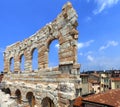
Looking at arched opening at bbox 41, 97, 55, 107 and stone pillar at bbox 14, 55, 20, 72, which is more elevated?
stone pillar at bbox 14, 55, 20, 72

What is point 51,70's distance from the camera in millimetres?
12734

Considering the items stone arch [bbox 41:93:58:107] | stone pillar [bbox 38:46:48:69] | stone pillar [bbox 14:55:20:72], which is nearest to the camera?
stone arch [bbox 41:93:58:107]

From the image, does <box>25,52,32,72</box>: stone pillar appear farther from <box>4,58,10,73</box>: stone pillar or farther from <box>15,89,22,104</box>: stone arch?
<box>4,58,10,73</box>: stone pillar

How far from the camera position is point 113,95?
38.0 feet

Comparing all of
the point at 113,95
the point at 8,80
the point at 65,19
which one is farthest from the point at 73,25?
the point at 8,80

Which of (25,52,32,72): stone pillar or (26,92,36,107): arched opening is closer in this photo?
(26,92,36,107): arched opening

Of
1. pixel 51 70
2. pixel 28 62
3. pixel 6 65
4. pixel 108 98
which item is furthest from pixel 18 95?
pixel 108 98

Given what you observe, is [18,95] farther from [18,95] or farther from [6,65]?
[6,65]

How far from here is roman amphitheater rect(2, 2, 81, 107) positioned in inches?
440

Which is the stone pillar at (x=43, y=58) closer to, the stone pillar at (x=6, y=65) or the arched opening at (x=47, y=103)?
the arched opening at (x=47, y=103)

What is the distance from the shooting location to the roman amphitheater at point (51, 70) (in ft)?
36.7

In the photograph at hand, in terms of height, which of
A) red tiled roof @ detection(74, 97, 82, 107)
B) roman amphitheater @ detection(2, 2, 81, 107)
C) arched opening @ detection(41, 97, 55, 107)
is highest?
roman amphitheater @ detection(2, 2, 81, 107)

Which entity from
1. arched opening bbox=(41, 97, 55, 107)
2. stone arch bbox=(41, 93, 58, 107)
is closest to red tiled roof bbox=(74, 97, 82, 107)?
stone arch bbox=(41, 93, 58, 107)

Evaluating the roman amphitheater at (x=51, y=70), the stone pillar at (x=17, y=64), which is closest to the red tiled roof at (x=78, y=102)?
the roman amphitheater at (x=51, y=70)
